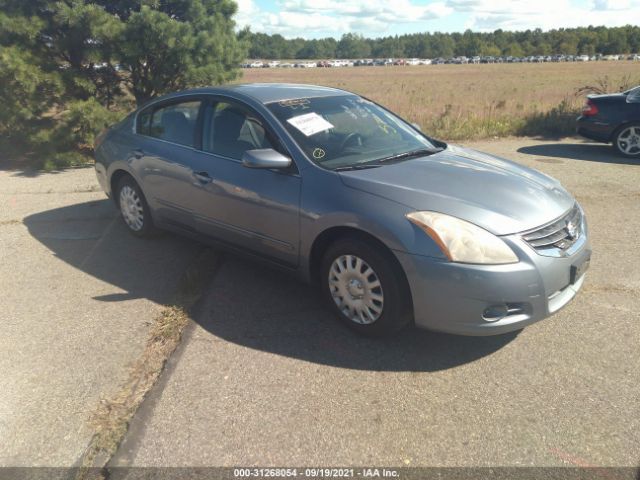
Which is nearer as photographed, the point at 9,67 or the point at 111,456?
the point at 111,456

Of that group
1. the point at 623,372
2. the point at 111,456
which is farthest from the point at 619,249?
the point at 111,456

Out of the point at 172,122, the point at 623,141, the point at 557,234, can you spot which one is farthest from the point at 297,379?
the point at 623,141

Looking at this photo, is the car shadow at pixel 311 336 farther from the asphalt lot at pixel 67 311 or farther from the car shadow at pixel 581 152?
the car shadow at pixel 581 152

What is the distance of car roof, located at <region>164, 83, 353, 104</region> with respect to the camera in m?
4.34

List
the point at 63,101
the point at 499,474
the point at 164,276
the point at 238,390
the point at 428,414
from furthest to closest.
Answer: the point at 63,101, the point at 164,276, the point at 238,390, the point at 428,414, the point at 499,474

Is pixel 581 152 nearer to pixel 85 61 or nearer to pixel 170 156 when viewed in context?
pixel 170 156

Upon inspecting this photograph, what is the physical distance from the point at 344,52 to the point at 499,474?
588 feet

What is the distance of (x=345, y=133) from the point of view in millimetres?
4176

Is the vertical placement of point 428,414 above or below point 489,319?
below

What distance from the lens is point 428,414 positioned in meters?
2.84

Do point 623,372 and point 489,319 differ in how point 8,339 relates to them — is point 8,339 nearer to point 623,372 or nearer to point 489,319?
point 489,319

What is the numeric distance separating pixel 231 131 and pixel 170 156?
75 centimetres

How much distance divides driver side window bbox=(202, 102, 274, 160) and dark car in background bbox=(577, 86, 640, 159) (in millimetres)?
7998

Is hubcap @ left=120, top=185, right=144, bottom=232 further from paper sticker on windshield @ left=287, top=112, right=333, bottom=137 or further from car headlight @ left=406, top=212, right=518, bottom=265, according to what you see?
car headlight @ left=406, top=212, right=518, bottom=265
